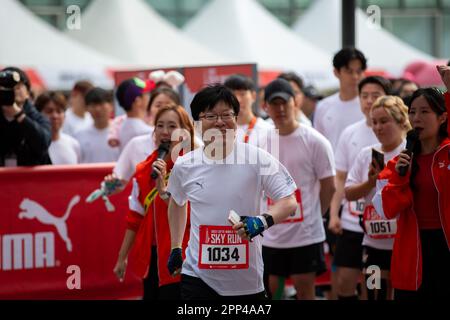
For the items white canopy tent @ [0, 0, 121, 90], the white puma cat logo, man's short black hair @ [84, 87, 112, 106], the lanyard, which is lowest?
the white puma cat logo

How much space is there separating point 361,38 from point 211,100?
18761mm

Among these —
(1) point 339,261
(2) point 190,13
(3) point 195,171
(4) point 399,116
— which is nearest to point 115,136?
(1) point 339,261

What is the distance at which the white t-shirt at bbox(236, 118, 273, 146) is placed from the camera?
332 inches

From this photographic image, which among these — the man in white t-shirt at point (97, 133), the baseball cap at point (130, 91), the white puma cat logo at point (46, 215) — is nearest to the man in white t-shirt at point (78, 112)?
the man in white t-shirt at point (97, 133)

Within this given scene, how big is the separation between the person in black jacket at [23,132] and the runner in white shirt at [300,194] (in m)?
1.87

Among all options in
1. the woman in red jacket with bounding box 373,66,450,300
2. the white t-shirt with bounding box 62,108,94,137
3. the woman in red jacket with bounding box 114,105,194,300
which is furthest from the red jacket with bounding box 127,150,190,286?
the white t-shirt with bounding box 62,108,94,137

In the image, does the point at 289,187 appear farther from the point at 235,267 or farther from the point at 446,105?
the point at 446,105

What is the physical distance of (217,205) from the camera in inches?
229

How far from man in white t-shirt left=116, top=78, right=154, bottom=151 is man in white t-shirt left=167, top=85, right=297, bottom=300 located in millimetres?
4171

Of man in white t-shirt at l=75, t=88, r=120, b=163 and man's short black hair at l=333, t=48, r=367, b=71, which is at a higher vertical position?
man's short black hair at l=333, t=48, r=367, b=71

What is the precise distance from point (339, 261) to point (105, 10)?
1430 centimetres

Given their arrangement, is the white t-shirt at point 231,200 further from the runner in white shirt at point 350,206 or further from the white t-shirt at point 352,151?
the white t-shirt at point 352,151

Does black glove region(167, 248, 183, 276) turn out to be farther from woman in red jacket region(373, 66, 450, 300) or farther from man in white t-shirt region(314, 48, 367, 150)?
man in white t-shirt region(314, 48, 367, 150)
